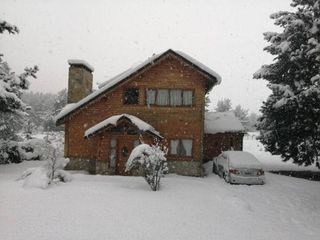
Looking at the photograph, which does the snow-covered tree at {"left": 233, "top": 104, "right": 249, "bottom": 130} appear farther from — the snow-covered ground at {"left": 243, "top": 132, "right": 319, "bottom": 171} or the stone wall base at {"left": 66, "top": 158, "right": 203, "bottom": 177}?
the stone wall base at {"left": 66, "top": 158, "right": 203, "bottom": 177}

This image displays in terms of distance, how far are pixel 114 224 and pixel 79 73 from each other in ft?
52.8

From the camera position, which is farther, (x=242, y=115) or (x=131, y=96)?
(x=242, y=115)

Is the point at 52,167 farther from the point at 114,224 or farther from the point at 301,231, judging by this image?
the point at 301,231

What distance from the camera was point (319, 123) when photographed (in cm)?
2042

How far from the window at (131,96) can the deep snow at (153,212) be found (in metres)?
6.63

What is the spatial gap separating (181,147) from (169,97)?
314 centimetres

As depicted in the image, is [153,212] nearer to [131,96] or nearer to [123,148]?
[123,148]

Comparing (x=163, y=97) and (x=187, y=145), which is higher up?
(x=163, y=97)

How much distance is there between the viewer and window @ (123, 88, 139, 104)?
71.7 feet

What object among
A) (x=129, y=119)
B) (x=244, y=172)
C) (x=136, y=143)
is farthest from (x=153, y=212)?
(x=136, y=143)

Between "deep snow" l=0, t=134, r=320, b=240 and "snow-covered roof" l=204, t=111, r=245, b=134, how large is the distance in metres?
9.83

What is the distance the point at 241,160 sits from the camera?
61.2 feet

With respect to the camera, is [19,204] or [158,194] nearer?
[19,204]

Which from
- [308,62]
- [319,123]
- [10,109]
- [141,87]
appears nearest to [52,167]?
[10,109]
